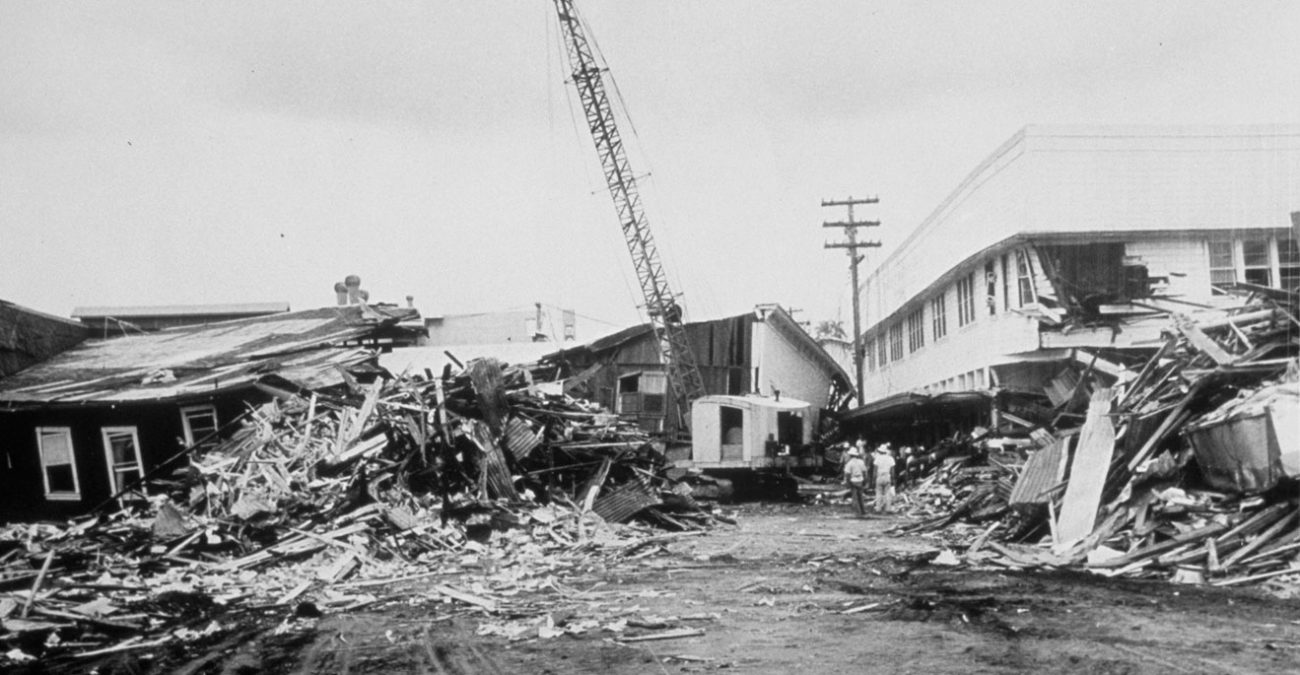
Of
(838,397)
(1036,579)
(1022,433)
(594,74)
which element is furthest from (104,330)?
(838,397)

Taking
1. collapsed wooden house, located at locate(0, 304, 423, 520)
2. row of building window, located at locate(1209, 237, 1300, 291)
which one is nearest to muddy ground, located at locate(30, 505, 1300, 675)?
collapsed wooden house, located at locate(0, 304, 423, 520)

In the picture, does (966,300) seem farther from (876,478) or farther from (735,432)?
(876,478)

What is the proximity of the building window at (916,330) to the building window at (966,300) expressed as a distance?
4792 mm

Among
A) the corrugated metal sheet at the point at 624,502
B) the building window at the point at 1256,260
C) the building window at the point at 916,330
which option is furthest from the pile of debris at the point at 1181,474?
the building window at the point at 916,330

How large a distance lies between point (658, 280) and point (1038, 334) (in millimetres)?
17044

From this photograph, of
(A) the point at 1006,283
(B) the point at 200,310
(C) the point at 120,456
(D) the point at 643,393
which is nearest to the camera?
(C) the point at 120,456

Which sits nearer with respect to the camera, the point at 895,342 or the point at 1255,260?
the point at 1255,260

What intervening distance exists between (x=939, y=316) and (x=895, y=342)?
800 centimetres

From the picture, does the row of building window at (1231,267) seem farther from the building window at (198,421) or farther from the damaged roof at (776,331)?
the building window at (198,421)

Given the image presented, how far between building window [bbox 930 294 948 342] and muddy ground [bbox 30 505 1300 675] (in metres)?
19.9

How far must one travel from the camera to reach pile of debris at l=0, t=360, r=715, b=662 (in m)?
10.2

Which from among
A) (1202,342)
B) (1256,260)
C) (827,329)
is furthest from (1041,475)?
(827,329)

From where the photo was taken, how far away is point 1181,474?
12.4 m

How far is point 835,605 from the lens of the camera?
966cm
